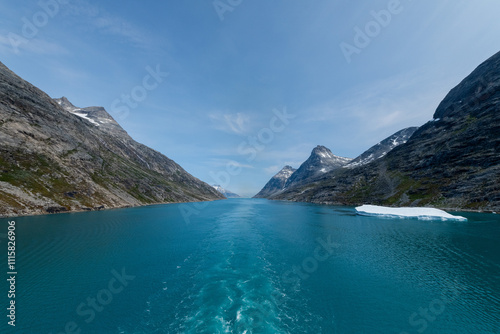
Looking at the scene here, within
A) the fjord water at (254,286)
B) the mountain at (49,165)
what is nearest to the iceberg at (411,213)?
the fjord water at (254,286)

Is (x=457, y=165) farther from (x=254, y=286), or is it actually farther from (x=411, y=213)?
(x=254, y=286)

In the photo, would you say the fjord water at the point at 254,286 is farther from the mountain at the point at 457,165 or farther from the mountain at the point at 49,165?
the mountain at the point at 457,165

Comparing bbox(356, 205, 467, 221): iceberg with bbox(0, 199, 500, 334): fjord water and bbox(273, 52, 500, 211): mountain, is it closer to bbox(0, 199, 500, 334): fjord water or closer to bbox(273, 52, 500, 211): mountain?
bbox(273, 52, 500, 211): mountain

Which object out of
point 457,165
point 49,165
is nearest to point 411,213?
point 457,165

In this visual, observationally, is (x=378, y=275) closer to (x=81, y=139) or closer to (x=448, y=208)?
(x=448, y=208)

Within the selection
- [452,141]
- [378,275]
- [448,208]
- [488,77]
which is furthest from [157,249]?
[488,77]

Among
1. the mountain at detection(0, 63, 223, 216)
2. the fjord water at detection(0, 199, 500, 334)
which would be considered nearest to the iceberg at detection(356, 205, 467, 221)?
the fjord water at detection(0, 199, 500, 334)

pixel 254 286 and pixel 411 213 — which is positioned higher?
pixel 254 286
